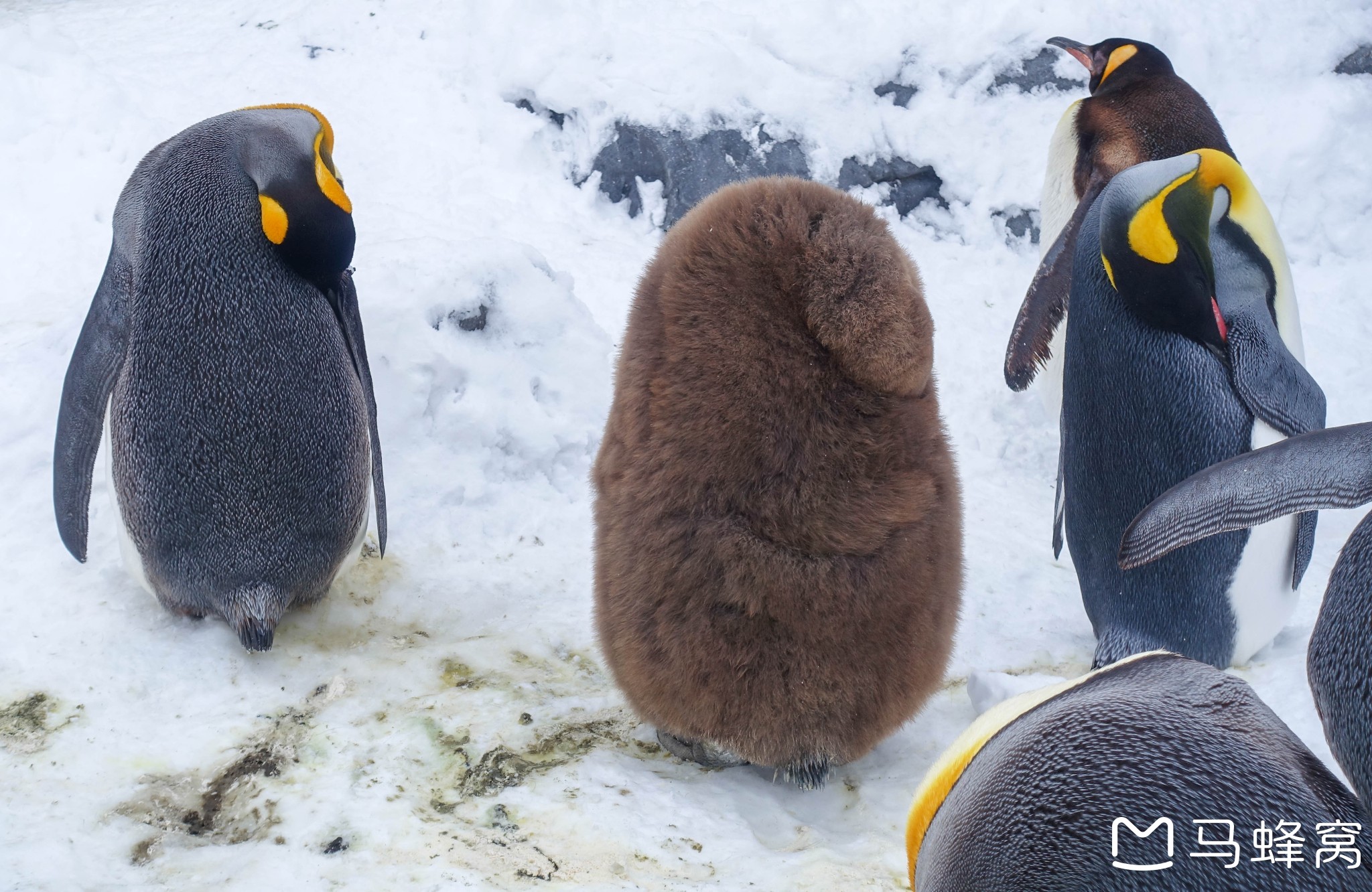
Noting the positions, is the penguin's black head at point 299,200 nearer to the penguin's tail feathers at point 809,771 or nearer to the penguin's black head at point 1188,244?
the penguin's tail feathers at point 809,771

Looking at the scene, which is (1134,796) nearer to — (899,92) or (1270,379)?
(1270,379)

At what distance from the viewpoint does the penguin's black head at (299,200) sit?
186cm

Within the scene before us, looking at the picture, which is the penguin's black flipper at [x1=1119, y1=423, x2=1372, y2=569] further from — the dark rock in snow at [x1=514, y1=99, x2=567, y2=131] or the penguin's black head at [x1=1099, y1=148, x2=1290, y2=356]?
the dark rock in snow at [x1=514, y1=99, x2=567, y2=131]

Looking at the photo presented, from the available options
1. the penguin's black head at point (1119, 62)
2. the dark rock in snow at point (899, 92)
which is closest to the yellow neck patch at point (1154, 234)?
the penguin's black head at point (1119, 62)

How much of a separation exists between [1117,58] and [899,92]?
0.88 meters

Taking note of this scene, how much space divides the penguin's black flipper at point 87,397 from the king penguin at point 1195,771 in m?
1.60

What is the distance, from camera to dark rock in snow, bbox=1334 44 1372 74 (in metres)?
3.78

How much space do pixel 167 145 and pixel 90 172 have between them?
1.32m

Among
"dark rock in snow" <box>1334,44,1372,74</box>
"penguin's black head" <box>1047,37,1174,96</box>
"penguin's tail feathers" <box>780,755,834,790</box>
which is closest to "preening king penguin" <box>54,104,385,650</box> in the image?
"penguin's tail feathers" <box>780,755,834,790</box>

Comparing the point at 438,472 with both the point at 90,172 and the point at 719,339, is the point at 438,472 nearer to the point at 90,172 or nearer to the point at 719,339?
the point at 719,339

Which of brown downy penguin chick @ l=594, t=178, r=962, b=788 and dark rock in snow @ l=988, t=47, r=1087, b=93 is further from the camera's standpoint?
dark rock in snow @ l=988, t=47, r=1087, b=93

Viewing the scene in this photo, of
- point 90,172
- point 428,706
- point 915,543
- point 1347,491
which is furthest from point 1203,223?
point 90,172

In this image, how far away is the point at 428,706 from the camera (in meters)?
1.65

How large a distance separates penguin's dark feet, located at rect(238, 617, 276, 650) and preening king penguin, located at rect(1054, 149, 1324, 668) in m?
1.53
